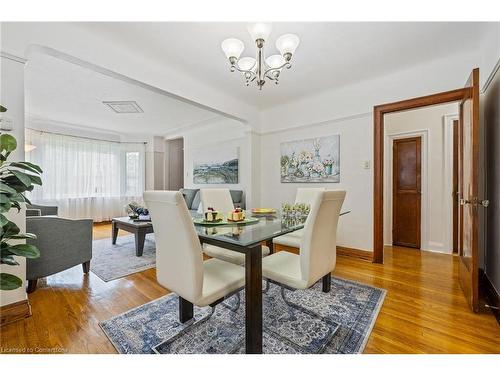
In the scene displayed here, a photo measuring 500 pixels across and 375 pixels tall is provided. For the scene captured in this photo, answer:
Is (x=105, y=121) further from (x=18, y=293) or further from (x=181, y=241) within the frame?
(x=181, y=241)

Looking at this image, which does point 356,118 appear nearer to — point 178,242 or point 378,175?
point 378,175

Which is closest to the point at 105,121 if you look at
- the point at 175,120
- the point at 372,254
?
the point at 175,120

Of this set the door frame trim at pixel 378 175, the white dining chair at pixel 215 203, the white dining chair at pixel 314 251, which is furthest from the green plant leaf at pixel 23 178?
the door frame trim at pixel 378 175

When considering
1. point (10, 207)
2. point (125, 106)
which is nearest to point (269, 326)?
point (10, 207)

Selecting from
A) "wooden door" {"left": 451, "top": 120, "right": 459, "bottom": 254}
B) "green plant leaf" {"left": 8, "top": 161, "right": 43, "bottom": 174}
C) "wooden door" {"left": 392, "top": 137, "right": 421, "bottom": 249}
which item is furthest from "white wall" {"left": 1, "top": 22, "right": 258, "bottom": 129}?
"wooden door" {"left": 451, "top": 120, "right": 459, "bottom": 254}

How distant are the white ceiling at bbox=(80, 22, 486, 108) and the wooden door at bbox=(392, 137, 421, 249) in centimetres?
149

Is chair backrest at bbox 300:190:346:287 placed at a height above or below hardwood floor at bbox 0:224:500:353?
above

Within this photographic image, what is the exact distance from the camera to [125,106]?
162 inches

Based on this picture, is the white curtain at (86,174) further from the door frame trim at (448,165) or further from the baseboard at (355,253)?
the door frame trim at (448,165)

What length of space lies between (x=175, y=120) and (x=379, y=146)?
156 inches

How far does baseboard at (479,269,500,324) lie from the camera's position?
175cm

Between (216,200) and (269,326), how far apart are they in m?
1.39

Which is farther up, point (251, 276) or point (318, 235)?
point (318, 235)

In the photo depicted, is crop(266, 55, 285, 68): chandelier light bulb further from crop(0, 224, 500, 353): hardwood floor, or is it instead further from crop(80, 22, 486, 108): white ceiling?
crop(0, 224, 500, 353): hardwood floor
